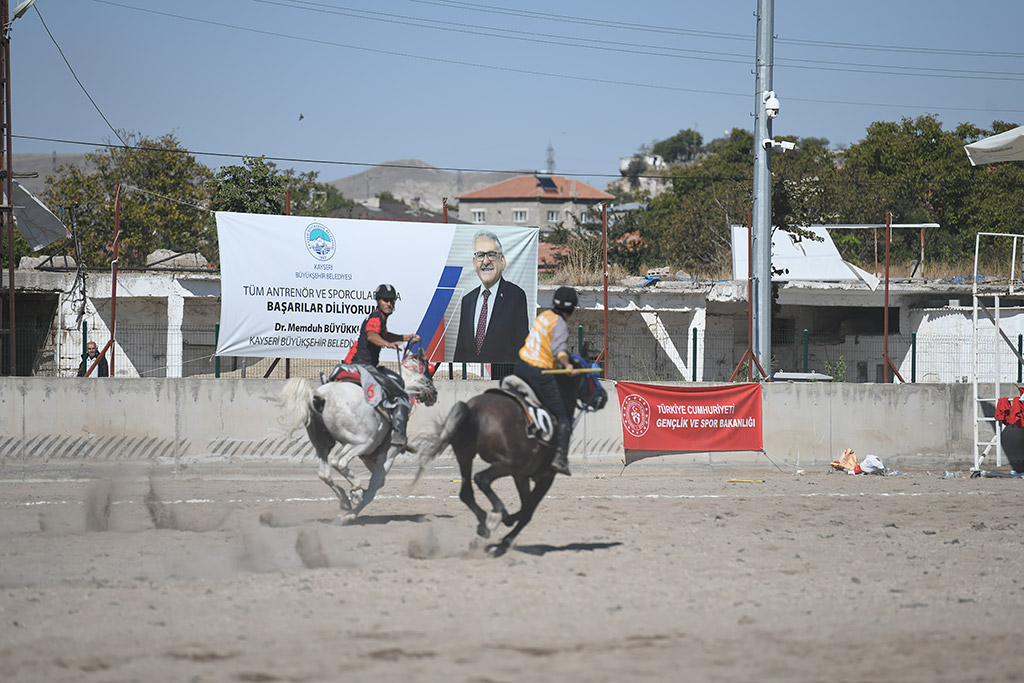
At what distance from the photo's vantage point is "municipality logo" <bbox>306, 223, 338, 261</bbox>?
18.1 metres

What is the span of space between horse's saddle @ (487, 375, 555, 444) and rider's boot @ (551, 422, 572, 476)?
80mm

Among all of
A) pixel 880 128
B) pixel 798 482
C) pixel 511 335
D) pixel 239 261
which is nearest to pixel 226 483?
pixel 239 261

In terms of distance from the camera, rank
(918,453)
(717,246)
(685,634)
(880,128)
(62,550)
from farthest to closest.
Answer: (880,128) < (717,246) < (918,453) < (62,550) < (685,634)

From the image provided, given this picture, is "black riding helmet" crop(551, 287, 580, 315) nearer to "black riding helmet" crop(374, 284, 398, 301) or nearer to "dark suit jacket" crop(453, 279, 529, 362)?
"black riding helmet" crop(374, 284, 398, 301)

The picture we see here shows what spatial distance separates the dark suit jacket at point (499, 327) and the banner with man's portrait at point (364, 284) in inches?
0.7

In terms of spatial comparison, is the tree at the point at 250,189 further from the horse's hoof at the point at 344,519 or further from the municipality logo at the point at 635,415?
the horse's hoof at the point at 344,519

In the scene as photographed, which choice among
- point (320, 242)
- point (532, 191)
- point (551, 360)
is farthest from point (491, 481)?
point (532, 191)

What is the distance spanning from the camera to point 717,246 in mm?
47875

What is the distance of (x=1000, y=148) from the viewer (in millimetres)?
15539

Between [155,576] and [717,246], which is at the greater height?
[717,246]

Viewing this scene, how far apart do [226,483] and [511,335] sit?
18.7 ft

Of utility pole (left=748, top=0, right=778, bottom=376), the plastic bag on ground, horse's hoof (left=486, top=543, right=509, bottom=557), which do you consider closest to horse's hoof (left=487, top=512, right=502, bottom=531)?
horse's hoof (left=486, top=543, right=509, bottom=557)

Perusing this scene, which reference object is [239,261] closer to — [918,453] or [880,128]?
[918,453]

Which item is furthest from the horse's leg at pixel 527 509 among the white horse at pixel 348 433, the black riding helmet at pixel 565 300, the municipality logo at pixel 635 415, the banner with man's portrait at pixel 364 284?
the banner with man's portrait at pixel 364 284
